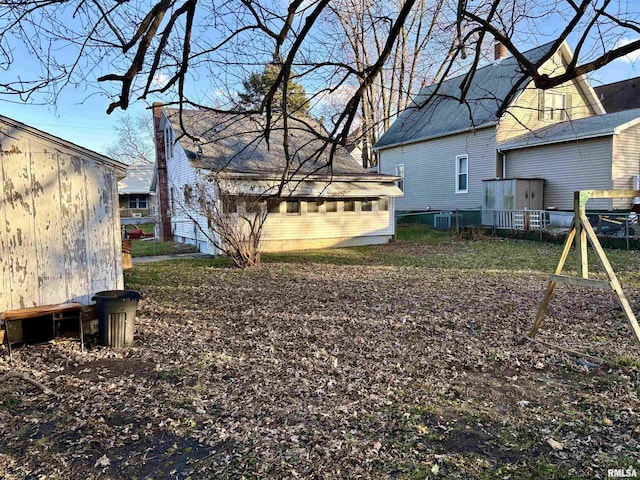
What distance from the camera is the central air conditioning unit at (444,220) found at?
1920 cm

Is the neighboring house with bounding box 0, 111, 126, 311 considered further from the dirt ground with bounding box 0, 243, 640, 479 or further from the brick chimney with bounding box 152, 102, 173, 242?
the brick chimney with bounding box 152, 102, 173, 242

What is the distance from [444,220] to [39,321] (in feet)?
56.0

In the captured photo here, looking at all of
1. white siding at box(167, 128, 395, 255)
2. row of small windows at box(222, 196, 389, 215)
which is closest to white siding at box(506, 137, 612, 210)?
white siding at box(167, 128, 395, 255)

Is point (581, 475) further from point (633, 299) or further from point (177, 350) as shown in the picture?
point (633, 299)

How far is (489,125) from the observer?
56.3ft

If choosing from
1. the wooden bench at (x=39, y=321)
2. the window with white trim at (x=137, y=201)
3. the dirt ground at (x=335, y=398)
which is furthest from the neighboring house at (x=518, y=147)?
the window with white trim at (x=137, y=201)

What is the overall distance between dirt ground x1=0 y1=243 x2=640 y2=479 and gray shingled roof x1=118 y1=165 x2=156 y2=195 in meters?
29.2

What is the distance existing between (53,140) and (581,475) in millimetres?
6400

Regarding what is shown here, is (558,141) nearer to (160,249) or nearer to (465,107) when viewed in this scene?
(465,107)

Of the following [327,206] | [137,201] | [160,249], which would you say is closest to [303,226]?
[327,206]

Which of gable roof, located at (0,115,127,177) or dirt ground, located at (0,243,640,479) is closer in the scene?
dirt ground, located at (0,243,640,479)

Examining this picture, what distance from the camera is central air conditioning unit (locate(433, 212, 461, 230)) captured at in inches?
756

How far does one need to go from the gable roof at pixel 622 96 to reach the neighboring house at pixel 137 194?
30.3 m

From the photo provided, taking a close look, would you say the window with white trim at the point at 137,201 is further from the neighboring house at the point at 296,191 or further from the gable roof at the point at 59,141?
the gable roof at the point at 59,141
